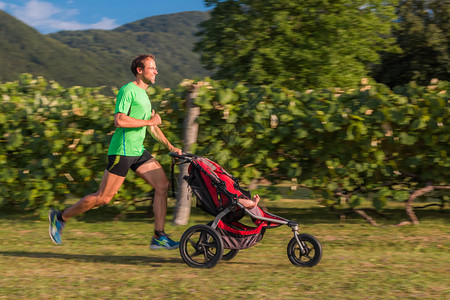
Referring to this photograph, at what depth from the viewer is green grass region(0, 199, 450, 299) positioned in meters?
4.43

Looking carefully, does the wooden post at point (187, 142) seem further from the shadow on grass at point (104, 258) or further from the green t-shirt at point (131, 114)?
the green t-shirt at point (131, 114)

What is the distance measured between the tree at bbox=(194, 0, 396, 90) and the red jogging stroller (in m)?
9.38

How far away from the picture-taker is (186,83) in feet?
24.4

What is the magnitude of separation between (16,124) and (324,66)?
30.6 feet

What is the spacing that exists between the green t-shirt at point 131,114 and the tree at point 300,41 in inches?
363

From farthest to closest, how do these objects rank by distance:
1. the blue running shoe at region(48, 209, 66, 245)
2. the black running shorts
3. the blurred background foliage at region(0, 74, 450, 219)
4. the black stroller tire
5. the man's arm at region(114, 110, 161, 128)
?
1. the blurred background foliage at region(0, 74, 450, 219)
2. the blue running shoe at region(48, 209, 66, 245)
3. the black running shorts
4. the man's arm at region(114, 110, 161, 128)
5. the black stroller tire

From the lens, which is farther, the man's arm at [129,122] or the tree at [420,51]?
the tree at [420,51]

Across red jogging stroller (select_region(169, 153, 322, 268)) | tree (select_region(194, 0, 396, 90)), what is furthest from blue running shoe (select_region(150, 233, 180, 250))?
tree (select_region(194, 0, 396, 90))

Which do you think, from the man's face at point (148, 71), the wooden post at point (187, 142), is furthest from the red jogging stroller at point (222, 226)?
the wooden post at point (187, 142)

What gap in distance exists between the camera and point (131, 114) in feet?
18.0

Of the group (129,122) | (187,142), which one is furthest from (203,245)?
(187,142)

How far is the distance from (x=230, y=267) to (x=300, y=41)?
35.7 feet

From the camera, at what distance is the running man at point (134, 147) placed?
541cm

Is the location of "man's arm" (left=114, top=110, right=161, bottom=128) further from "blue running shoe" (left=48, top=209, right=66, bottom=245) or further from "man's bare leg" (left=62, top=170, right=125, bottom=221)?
"blue running shoe" (left=48, top=209, right=66, bottom=245)
